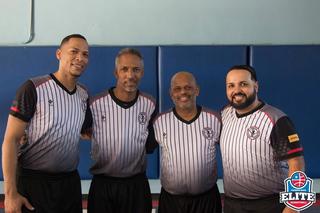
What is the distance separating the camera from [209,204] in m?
2.11

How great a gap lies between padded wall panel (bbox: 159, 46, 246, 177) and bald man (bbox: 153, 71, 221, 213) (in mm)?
1027

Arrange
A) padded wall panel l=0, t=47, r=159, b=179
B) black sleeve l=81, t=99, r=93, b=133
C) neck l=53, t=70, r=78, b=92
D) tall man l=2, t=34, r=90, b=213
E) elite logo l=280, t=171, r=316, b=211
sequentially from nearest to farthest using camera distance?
elite logo l=280, t=171, r=316, b=211
tall man l=2, t=34, r=90, b=213
neck l=53, t=70, r=78, b=92
black sleeve l=81, t=99, r=93, b=133
padded wall panel l=0, t=47, r=159, b=179

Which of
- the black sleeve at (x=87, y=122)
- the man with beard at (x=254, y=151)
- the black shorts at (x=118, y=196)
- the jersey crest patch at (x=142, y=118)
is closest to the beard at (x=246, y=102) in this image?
the man with beard at (x=254, y=151)

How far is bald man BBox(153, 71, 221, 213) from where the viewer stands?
2.09 meters

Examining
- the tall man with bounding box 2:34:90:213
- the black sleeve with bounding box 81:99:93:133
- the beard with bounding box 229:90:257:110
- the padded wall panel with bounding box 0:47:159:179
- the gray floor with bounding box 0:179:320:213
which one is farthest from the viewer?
the padded wall panel with bounding box 0:47:159:179

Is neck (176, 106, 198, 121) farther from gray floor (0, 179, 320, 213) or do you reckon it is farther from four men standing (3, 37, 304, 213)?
gray floor (0, 179, 320, 213)

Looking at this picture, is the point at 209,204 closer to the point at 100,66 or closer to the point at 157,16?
the point at 100,66

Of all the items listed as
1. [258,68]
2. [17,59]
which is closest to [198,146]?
[258,68]

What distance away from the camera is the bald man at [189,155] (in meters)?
2.09

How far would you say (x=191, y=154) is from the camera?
2.09 meters

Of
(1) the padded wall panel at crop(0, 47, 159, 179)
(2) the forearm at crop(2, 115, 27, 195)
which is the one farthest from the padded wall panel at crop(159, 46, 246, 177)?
(2) the forearm at crop(2, 115, 27, 195)

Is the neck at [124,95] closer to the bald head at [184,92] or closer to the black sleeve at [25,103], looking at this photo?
the bald head at [184,92]

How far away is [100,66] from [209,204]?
1.58m

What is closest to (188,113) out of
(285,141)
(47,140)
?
(285,141)
